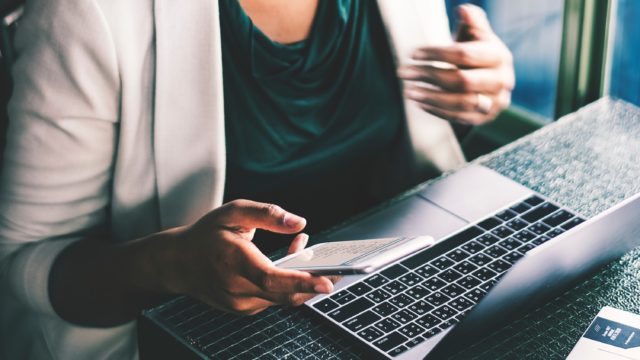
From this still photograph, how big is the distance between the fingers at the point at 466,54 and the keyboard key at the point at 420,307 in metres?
0.43

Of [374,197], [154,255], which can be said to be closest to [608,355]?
[154,255]

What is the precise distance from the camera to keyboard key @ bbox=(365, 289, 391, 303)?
106 centimetres

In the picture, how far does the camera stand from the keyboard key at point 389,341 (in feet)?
3.21

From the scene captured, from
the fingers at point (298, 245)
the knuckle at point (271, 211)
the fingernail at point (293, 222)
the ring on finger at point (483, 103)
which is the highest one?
the knuckle at point (271, 211)

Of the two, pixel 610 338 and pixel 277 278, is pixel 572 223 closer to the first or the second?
pixel 610 338

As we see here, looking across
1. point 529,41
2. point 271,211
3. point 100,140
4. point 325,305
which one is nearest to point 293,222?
point 271,211

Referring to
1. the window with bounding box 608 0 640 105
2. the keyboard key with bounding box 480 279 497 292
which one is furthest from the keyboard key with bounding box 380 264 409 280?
the window with bounding box 608 0 640 105

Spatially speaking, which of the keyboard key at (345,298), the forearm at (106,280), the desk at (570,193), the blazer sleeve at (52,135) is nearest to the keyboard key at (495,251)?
the desk at (570,193)

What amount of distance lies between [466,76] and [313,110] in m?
0.25

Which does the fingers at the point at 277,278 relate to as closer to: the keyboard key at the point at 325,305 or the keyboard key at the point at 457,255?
the keyboard key at the point at 325,305

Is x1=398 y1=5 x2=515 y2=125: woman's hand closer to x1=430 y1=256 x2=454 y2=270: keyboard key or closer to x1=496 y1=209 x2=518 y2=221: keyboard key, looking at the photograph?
x1=496 y1=209 x2=518 y2=221: keyboard key

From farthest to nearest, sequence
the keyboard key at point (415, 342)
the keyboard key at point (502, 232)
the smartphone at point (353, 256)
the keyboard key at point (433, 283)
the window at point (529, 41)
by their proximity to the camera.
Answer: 1. the window at point (529, 41)
2. the keyboard key at point (502, 232)
3. the keyboard key at point (433, 283)
4. the keyboard key at point (415, 342)
5. the smartphone at point (353, 256)

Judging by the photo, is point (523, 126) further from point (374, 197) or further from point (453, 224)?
point (453, 224)

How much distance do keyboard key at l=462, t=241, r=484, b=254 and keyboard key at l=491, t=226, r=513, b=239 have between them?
0.04 meters
